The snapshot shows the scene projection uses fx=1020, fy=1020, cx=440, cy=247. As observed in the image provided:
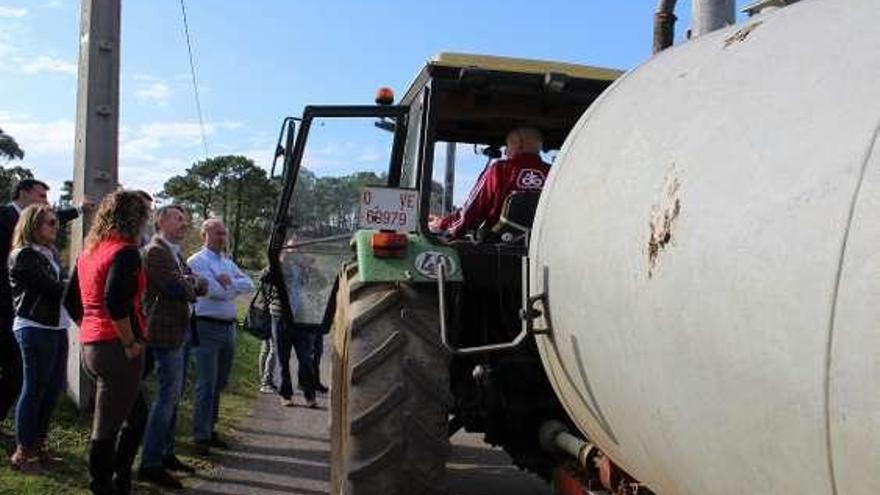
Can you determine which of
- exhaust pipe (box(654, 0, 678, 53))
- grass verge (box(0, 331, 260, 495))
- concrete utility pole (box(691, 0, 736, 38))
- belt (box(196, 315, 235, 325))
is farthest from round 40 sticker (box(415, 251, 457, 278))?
belt (box(196, 315, 235, 325))

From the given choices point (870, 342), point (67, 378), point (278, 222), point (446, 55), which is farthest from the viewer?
point (67, 378)

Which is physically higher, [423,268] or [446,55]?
[446,55]

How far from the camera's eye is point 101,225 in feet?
18.8

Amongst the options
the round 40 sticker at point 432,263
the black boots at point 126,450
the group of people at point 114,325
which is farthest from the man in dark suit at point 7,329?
the round 40 sticker at point 432,263

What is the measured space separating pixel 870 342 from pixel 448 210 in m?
5.05

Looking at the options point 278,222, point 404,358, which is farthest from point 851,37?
point 278,222

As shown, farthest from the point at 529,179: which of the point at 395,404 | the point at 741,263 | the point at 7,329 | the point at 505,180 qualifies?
the point at 7,329

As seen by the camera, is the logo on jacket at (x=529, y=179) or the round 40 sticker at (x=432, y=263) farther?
the logo on jacket at (x=529, y=179)

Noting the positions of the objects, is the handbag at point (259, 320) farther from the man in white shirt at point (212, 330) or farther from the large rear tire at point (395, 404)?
the large rear tire at point (395, 404)

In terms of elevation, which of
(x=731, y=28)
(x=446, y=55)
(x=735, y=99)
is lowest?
(x=735, y=99)

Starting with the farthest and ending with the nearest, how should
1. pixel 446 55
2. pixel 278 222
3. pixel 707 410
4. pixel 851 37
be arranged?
1. pixel 278 222
2. pixel 446 55
3. pixel 707 410
4. pixel 851 37

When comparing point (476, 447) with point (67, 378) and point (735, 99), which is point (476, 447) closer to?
point (67, 378)

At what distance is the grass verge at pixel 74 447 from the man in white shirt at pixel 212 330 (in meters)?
0.26

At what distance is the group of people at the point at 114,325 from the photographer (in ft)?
18.4
